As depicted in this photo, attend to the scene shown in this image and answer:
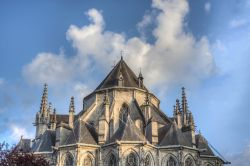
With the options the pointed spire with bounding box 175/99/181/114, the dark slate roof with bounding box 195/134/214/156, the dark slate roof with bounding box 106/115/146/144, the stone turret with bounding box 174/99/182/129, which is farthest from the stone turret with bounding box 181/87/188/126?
the dark slate roof with bounding box 106/115/146/144

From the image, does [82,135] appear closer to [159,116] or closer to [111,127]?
[111,127]

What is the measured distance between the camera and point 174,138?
37281 millimetres

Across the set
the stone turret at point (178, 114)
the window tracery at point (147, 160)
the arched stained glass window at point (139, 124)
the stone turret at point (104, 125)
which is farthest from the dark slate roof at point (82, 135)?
the stone turret at point (178, 114)

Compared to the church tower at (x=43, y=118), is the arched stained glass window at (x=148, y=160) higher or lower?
lower

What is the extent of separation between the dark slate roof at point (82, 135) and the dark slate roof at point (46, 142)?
2881mm

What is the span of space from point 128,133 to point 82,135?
4.41 meters

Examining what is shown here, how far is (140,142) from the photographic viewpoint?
3519 centimetres

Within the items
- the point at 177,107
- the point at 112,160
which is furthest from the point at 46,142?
the point at 177,107

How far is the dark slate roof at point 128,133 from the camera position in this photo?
35.7 meters

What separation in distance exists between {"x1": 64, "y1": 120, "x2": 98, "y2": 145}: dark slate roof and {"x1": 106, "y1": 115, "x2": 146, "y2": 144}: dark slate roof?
5.83 ft

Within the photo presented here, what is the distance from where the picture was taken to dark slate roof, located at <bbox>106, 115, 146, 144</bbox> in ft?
117

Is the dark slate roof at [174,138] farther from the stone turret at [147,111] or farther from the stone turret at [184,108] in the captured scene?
the stone turret at [184,108]

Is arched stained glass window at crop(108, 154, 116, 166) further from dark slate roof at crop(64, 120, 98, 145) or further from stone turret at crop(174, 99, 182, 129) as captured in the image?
stone turret at crop(174, 99, 182, 129)

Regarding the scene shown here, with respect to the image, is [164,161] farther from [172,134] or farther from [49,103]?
[49,103]
